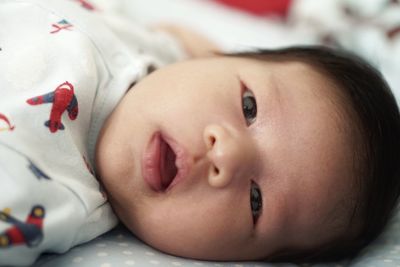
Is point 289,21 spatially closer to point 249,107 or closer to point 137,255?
point 249,107

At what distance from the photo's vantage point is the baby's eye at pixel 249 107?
0.90 m

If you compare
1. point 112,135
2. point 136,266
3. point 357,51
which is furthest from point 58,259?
point 357,51

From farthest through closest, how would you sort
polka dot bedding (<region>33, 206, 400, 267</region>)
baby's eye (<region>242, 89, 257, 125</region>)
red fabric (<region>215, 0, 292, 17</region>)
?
red fabric (<region>215, 0, 292, 17</region>) → baby's eye (<region>242, 89, 257, 125</region>) → polka dot bedding (<region>33, 206, 400, 267</region>)

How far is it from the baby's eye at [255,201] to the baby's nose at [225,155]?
4 centimetres

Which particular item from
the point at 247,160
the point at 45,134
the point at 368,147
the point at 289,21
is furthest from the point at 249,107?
the point at 289,21

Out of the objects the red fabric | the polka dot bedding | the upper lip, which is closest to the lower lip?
the upper lip

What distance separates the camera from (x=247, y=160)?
33.0 inches

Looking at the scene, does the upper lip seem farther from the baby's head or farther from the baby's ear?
the baby's ear

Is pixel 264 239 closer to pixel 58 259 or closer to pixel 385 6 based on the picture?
pixel 58 259

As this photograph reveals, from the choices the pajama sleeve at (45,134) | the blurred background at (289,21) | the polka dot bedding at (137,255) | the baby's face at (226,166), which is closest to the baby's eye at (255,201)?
the baby's face at (226,166)

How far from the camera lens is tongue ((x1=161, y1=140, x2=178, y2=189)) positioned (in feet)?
2.86

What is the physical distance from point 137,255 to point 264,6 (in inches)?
52.3

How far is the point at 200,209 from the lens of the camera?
0.85 metres

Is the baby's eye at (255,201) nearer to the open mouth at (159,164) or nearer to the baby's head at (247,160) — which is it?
the baby's head at (247,160)
